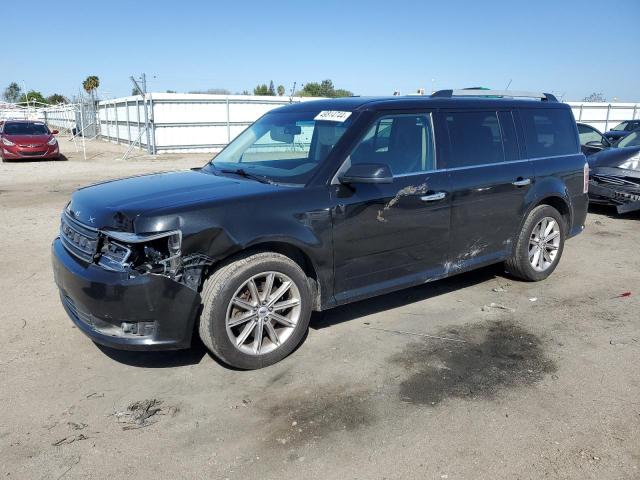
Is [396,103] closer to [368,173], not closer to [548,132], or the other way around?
[368,173]

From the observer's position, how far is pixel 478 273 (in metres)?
6.15

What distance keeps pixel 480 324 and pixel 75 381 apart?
3278 millimetres

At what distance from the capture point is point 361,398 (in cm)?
344

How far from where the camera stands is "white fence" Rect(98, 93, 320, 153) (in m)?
22.8

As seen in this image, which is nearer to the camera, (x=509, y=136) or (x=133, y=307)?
(x=133, y=307)

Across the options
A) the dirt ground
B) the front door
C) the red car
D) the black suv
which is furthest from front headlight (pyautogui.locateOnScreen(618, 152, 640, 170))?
the red car

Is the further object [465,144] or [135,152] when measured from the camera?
[135,152]

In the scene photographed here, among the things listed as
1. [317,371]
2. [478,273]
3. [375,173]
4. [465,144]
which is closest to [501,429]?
[317,371]

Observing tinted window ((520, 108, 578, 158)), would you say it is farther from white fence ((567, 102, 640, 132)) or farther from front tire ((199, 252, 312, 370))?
white fence ((567, 102, 640, 132))

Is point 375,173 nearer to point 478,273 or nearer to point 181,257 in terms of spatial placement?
point 181,257

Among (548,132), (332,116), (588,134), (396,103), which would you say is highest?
(396,103)

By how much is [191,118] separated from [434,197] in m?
20.8

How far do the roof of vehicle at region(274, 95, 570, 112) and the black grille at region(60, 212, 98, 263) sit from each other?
2175 millimetres

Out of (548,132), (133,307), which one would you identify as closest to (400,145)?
(548,132)
